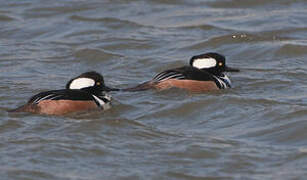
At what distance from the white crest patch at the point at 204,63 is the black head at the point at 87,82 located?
2.05 metres

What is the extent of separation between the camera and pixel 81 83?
1169 cm

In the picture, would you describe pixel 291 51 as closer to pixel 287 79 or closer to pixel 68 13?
pixel 287 79

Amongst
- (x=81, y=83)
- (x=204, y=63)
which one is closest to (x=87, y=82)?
(x=81, y=83)

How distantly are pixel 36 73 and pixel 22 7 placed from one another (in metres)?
6.39

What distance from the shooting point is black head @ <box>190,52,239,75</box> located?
13.3 meters

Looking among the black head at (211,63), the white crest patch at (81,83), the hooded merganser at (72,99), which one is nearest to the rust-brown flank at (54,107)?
the hooded merganser at (72,99)

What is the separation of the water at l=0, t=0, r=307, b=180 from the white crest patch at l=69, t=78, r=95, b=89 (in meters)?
0.52


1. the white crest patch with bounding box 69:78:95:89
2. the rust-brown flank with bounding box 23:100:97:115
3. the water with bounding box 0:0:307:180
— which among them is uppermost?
→ the white crest patch with bounding box 69:78:95:89

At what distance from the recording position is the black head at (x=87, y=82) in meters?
11.7

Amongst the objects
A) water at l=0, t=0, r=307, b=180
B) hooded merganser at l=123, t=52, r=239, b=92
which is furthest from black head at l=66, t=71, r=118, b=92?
hooded merganser at l=123, t=52, r=239, b=92

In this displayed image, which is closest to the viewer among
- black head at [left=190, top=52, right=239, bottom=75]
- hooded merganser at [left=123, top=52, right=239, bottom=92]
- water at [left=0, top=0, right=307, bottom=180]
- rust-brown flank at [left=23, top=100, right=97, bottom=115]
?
water at [left=0, top=0, right=307, bottom=180]

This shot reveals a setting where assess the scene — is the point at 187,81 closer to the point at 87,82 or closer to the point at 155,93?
the point at 155,93

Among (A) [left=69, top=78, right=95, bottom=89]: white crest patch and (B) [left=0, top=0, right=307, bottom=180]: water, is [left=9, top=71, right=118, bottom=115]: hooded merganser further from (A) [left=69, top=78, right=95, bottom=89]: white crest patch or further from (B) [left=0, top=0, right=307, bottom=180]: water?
(B) [left=0, top=0, right=307, bottom=180]: water

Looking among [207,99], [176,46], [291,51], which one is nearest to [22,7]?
[176,46]
